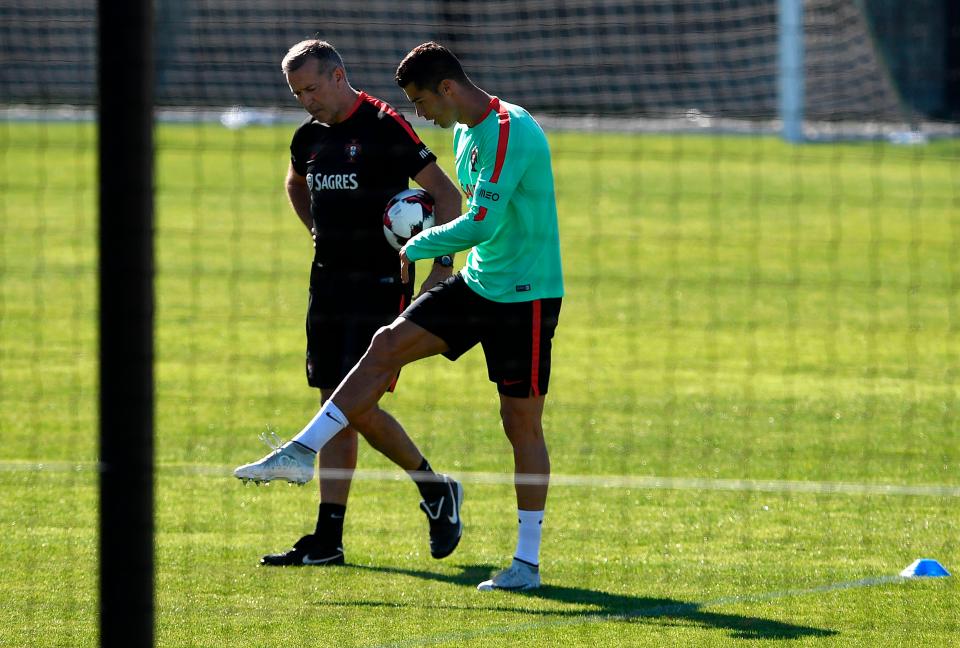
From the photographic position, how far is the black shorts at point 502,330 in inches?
242

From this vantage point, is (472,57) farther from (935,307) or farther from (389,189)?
(389,189)

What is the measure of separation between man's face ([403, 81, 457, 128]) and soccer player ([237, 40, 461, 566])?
49 cm

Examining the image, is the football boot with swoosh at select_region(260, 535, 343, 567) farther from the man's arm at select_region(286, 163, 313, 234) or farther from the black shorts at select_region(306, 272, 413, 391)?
the man's arm at select_region(286, 163, 313, 234)

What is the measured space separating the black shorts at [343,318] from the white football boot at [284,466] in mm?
886

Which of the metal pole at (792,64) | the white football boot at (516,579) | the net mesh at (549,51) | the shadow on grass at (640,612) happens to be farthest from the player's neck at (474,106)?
the net mesh at (549,51)

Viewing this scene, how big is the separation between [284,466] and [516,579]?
1.06m

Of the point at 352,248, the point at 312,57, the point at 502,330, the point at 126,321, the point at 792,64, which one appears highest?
the point at 792,64

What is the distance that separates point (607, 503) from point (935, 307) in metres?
7.55

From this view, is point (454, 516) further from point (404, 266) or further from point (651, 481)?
point (651, 481)

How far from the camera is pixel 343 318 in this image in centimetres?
665

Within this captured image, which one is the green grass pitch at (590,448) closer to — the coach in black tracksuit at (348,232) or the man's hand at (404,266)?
the coach in black tracksuit at (348,232)

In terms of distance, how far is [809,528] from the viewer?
710 centimetres

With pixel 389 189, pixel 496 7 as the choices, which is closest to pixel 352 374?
pixel 389 189

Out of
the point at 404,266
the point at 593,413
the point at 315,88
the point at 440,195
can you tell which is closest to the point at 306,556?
the point at 404,266
